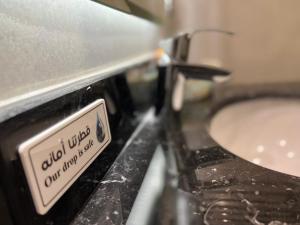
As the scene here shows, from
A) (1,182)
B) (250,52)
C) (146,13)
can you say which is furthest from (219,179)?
(250,52)

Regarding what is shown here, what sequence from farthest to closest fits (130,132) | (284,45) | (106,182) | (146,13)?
(284,45) → (146,13) → (130,132) → (106,182)

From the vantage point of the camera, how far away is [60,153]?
0.87ft

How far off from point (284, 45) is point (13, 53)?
37.7 inches

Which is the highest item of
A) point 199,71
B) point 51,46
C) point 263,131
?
point 51,46

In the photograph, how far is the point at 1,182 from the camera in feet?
0.73

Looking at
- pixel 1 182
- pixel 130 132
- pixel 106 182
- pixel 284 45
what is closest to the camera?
pixel 1 182

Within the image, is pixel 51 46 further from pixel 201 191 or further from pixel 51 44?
pixel 201 191

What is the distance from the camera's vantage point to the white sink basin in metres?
0.68

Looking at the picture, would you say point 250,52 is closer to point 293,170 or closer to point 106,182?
point 293,170

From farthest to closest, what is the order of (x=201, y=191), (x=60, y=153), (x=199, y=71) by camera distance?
(x=199, y=71) < (x=201, y=191) < (x=60, y=153)

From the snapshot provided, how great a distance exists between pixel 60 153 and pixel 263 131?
0.65 metres

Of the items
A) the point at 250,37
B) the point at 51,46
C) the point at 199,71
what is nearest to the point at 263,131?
the point at 199,71

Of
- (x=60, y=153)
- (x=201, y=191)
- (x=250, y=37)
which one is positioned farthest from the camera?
(x=250, y=37)

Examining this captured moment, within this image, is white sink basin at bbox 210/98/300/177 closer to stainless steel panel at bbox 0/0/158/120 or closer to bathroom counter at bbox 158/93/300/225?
bathroom counter at bbox 158/93/300/225
